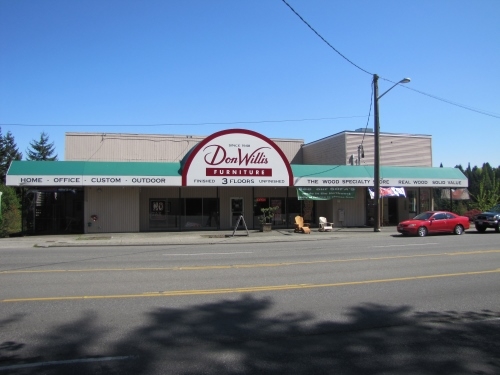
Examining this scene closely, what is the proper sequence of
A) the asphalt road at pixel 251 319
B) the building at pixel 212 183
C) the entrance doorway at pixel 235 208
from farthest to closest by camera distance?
the entrance doorway at pixel 235 208 < the building at pixel 212 183 < the asphalt road at pixel 251 319

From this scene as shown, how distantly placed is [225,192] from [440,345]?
23.8 m

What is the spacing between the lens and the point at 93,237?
23.0 metres

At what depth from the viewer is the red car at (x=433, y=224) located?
2312 centimetres

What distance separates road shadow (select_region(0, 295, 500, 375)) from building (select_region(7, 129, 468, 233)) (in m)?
19.1

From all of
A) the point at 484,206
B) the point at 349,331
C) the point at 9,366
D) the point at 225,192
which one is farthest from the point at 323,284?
the point at 484,206

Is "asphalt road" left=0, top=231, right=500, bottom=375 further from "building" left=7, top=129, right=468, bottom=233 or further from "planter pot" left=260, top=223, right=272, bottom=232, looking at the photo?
"planter pot" left=260, top=223, right=272, bottom=232

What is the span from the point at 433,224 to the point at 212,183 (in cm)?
1280

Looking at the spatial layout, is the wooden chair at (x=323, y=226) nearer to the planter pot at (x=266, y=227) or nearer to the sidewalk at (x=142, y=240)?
the sidewalk at (x=142, y=240)

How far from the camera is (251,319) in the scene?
21.1 feet

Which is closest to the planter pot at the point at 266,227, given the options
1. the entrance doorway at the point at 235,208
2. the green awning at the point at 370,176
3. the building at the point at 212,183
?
the building at the point at 212,183

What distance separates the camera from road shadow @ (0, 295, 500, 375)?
4.62 meters

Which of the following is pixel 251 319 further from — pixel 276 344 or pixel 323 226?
pixel 323 226

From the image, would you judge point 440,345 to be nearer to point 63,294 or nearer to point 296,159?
point 63,294

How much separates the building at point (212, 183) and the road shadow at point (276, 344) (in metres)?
19.1
